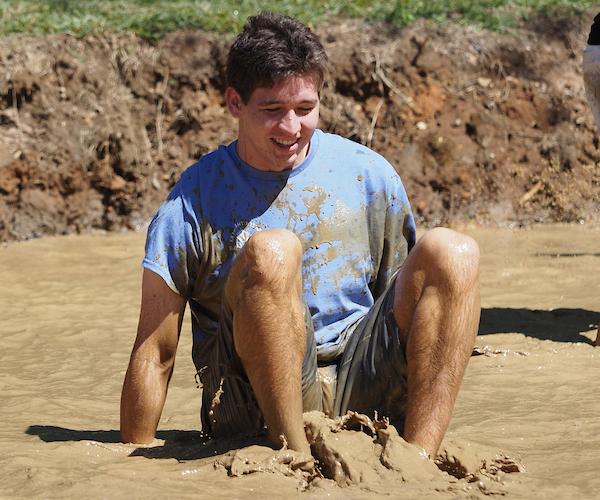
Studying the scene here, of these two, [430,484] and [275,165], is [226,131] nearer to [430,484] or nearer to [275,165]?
[275,165]

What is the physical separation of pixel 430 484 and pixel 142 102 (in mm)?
6748

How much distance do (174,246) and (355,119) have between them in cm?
608

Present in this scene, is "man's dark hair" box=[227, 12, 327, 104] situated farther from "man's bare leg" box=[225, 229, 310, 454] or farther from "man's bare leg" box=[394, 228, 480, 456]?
"man's bare leg" box=[394, 228, 480, 456]

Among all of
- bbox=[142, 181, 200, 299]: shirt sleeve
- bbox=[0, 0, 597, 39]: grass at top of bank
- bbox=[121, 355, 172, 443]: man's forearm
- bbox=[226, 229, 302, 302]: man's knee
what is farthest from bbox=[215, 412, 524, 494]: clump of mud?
bbox=[0, 0, 597, 39]: grass at top of bank

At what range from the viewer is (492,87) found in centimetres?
952

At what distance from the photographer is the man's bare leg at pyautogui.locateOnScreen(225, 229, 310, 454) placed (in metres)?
3.07

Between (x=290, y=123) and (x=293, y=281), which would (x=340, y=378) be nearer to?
(x=293, y=281)

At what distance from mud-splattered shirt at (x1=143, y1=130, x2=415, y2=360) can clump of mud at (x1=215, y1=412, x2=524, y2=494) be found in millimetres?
398

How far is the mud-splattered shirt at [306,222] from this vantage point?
3455 millimetres

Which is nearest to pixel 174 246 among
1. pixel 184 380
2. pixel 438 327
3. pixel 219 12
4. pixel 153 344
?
pixel 153 344

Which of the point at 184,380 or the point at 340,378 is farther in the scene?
the point at 184,380

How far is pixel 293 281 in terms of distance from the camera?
3.12 m

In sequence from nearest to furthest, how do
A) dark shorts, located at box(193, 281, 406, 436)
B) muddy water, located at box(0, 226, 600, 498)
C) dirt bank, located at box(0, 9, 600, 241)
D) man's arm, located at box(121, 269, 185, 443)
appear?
muddy water, located at box(0, 226, 600, 498) < dark shorts, located at box(193, 281, 406, 436) < man's arm, located at box(121, 269, 185, 443) < dirt bank, located at box(0, 9, 600, 241)

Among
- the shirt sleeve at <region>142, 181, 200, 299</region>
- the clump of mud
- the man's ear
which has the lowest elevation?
the clump of mud
